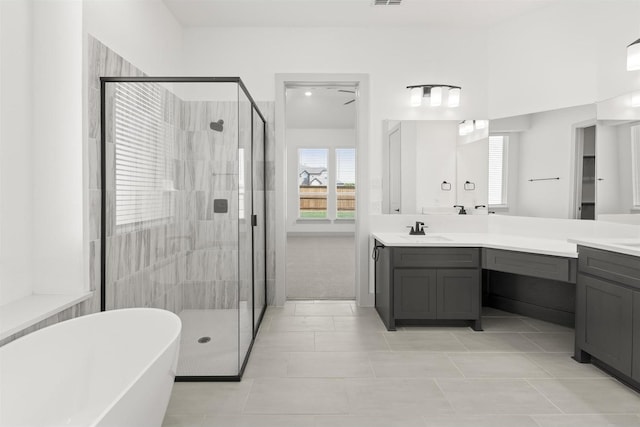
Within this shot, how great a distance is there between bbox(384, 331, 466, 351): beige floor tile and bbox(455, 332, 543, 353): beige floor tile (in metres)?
0.08

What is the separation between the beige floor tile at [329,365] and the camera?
2519mm

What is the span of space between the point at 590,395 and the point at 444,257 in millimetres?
1346

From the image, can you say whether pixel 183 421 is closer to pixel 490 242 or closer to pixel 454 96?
pixel 490 242

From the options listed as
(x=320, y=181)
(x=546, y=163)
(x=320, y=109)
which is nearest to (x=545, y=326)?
(x=546, y=163)

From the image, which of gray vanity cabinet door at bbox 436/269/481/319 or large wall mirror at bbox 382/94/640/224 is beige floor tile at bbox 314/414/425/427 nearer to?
gray vanity cabinet door at bbox 436/269/481/319

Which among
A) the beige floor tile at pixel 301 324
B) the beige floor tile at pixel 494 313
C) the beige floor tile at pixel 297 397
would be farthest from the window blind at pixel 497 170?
the beige floor tile at pixel 297 397

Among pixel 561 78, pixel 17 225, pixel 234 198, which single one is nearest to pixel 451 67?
pixel 561 78

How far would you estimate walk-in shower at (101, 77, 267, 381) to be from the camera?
241 cm

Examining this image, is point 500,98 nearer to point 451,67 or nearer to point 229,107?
point 451,67

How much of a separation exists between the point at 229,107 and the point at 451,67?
→ 2619mm

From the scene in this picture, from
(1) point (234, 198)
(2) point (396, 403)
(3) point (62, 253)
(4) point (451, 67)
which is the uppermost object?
(4) point (451, 67)

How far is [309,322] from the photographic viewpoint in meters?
3.54

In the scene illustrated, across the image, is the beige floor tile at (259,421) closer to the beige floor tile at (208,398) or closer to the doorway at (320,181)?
the beige floor tile at (208,398)

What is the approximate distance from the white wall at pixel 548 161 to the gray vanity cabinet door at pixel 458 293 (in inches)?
38.1
